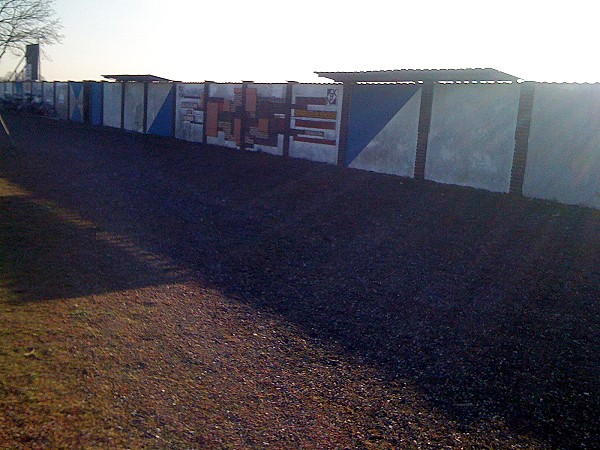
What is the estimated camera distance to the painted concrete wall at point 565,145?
43.6ft

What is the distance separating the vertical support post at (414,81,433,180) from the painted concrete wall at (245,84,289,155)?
5.97m

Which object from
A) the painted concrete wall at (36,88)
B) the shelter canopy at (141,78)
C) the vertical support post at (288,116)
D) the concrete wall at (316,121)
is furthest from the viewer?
the painted concrete wall at (36,88)

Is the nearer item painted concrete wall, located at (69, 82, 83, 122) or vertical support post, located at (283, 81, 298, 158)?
vertical support post, located at (283, 81, 298, 158)

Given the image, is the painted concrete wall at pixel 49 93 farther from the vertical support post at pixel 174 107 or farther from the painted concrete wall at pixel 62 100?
the vertical support post at pixel 174 107

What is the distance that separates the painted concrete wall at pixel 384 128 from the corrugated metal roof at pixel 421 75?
391mm

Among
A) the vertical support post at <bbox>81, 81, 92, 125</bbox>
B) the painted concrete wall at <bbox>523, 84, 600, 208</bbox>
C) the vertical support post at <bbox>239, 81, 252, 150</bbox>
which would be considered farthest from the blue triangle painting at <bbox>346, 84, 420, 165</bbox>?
the vertical support post at <bbox>81, 81, 92, 125</bbox>

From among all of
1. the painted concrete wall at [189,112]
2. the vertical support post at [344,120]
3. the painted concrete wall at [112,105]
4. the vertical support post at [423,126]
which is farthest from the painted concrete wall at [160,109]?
the vertical support post at [423,126]

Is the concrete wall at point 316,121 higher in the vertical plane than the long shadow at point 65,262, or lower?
higher

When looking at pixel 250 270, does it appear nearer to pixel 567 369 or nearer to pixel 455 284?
pixel 455 284

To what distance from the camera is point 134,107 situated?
3225 cm

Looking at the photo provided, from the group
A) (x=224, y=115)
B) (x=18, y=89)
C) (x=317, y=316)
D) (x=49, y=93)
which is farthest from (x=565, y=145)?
(x=18, y=89)

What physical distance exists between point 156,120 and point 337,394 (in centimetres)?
2625

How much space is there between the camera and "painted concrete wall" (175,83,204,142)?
2631cm

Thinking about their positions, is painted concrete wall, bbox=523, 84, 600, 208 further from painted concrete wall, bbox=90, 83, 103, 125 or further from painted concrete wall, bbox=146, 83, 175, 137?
painted concrete wall, bbox=90, 83, 103, 125
